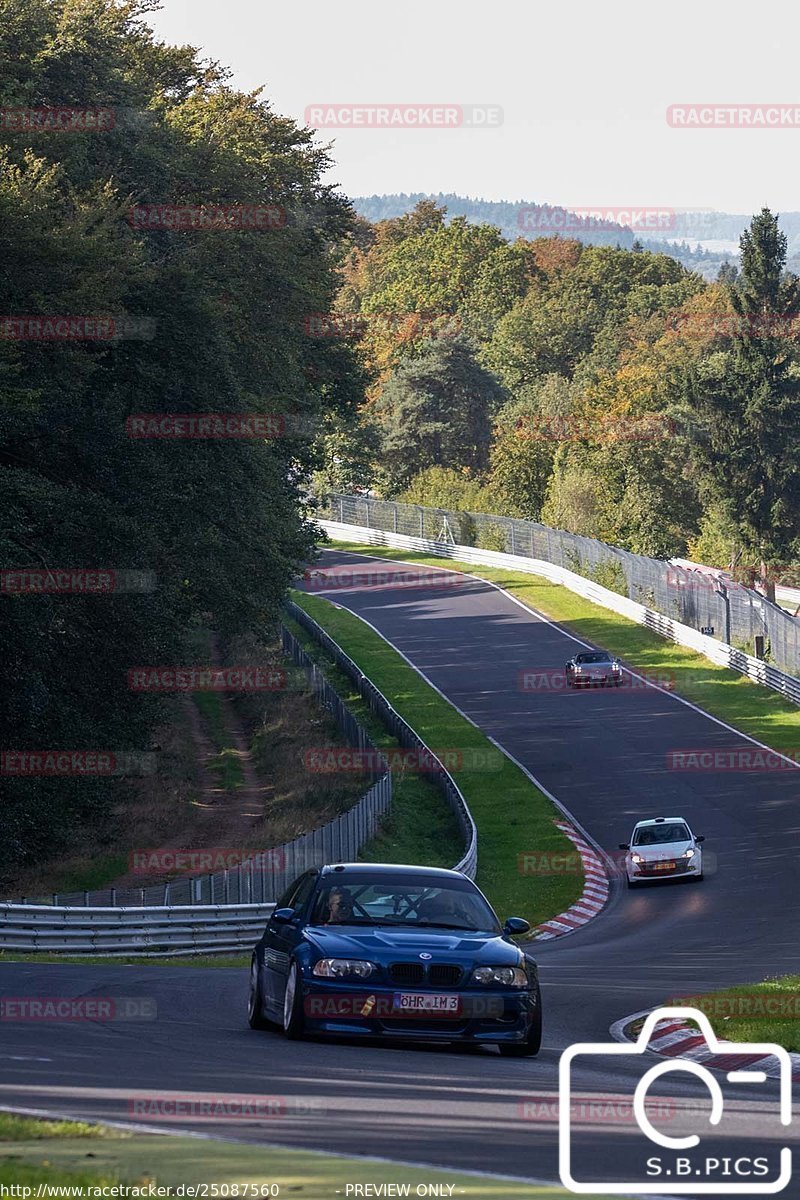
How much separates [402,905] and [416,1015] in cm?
133

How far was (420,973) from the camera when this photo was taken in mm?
12289

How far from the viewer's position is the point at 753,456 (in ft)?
322

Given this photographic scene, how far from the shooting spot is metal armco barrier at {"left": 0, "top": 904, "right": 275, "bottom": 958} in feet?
78.1

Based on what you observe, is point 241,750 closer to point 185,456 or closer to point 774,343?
point 185,456

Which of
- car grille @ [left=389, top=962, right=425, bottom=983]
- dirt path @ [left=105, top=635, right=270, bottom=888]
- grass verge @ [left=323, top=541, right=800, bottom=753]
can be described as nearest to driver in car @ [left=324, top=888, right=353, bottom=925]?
car grille @ [left=389, top=962, right=425, bottom=983]

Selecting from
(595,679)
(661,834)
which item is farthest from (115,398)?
(595,679)

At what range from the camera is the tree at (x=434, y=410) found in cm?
12119

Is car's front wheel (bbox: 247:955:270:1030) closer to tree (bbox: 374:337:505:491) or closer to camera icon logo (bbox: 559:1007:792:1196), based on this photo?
camera icon logo (bbox: 559:1007:792:1196)

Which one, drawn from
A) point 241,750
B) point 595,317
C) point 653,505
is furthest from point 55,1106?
point 595,317

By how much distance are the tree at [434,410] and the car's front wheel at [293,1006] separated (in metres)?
108

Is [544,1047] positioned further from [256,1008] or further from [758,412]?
[758,412]

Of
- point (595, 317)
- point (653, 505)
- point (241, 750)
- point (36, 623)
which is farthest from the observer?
point (595, 317)

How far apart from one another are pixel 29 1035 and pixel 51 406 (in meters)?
19.9

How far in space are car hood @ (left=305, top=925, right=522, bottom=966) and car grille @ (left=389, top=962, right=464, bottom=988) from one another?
5cm
